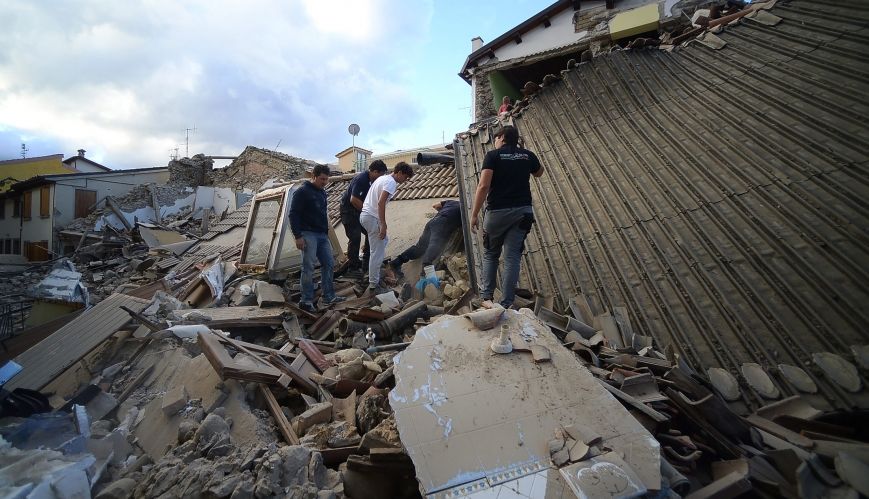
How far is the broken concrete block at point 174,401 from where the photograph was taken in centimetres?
259

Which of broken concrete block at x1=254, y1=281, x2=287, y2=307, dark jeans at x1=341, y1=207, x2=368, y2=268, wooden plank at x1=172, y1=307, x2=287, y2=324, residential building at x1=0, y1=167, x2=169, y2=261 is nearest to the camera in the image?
wooden plank at x1=172, y1=307, x2=287, y2=324

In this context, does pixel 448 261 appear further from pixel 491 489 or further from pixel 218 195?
pixel 218 195

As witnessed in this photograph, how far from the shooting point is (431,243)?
5.66 metres

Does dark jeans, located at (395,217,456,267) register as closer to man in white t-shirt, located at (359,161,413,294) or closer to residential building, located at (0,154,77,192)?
man in white t-shirt, located at (359,161,413,294)

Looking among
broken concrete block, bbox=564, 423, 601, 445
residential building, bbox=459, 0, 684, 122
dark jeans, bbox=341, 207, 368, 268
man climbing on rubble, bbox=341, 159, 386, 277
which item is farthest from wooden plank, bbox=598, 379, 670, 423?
residential building, bbox=459, 0, 684, 122

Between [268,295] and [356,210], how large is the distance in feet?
6.21

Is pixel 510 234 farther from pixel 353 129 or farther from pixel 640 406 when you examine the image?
pixel 353 129

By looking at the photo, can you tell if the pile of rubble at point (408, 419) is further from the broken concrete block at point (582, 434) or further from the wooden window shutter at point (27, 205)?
the wooden window shutter at point (27, 205)

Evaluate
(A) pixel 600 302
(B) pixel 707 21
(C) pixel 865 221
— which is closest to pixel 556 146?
(A) pixel 600 302

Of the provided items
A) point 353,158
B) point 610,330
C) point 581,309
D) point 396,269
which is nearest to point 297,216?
point 396,269

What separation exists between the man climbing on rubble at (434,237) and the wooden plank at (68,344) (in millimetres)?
3324

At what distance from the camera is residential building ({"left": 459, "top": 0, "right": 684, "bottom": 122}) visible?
1075 cm

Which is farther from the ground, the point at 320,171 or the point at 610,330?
the point at 320,171

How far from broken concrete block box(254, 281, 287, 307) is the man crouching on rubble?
0.27 m
